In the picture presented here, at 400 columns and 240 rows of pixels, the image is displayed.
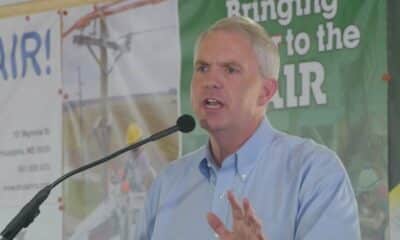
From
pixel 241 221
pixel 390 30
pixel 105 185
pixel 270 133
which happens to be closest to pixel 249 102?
pixel 270 133

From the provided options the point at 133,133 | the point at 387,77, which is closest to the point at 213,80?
the point at 387,77

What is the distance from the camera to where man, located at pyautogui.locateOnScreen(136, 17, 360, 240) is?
1795 mm

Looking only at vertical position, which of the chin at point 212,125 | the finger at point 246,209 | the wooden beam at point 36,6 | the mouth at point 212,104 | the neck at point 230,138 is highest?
the wooden beam at point 36,6

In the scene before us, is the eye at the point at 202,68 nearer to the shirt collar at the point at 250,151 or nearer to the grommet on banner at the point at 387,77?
the shirt collar at the point at 250,151

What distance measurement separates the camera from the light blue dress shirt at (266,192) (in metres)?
1.69

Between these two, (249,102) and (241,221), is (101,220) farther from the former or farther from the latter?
(241,221)

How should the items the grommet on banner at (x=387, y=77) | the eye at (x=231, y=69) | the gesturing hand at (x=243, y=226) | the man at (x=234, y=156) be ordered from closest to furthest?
the gesturing hand at (x=243, y=226)
the man at (x=234, y=156)
the eye at (x=231, y=69)
the grommet on banner at (x=387, y=77)

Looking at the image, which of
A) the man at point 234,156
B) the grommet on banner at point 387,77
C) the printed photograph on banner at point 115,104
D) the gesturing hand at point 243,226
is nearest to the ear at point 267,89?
the man at point 234,156

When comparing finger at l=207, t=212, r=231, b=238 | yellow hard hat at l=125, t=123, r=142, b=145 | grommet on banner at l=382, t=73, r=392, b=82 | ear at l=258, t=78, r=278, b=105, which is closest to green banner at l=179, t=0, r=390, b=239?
grommet on banner at l=382, t=73, r=392, b=82

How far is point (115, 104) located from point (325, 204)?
1.73 meters

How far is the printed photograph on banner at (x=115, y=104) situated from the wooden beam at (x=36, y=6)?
1.3 inches

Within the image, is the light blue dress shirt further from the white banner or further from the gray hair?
the white banner

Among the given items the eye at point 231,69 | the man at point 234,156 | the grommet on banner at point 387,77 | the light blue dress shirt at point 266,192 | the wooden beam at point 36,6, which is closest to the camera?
the light blue dress shirt at point 266,192

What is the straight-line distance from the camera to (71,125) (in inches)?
135
